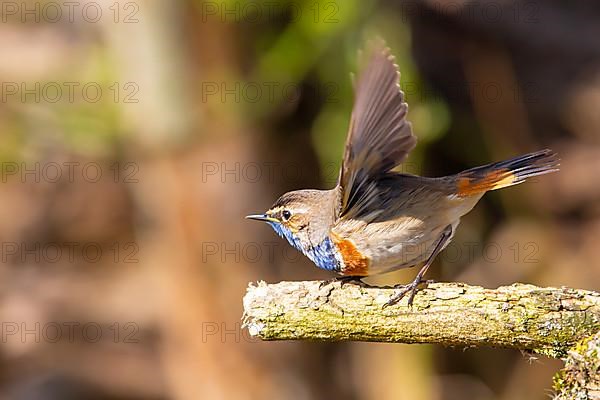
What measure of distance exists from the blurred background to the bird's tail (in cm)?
242

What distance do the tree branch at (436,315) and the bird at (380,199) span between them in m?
0.42

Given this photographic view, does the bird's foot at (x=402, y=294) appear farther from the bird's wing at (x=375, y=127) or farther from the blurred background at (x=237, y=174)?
the blurred background at (x=237, y=174)

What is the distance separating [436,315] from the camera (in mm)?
3156

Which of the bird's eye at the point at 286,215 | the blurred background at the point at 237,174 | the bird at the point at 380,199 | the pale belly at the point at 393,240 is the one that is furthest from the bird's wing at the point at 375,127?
the blurred background at the point at 237,174

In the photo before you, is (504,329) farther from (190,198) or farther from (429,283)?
(190,198)

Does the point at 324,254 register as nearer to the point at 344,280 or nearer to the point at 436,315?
the point at 344,280

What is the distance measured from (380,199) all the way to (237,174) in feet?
9.73

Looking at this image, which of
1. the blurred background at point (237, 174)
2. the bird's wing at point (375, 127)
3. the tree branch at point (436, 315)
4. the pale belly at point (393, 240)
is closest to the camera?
the tree branch at point (436, 315)

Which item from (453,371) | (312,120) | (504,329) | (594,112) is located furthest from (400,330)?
(594,112)

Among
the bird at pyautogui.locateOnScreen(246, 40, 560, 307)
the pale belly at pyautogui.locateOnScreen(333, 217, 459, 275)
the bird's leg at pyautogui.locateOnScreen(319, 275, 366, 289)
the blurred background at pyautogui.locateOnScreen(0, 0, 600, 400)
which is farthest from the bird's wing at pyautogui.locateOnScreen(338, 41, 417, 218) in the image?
the blurred background at pyautogui.locateOnScreen(0, 0, 600, 400)

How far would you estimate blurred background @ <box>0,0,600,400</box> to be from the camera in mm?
6859

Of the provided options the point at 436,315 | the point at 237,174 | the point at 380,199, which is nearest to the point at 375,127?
the point at 380,199

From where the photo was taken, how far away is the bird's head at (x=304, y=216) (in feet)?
13.6

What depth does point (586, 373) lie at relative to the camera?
296cm
